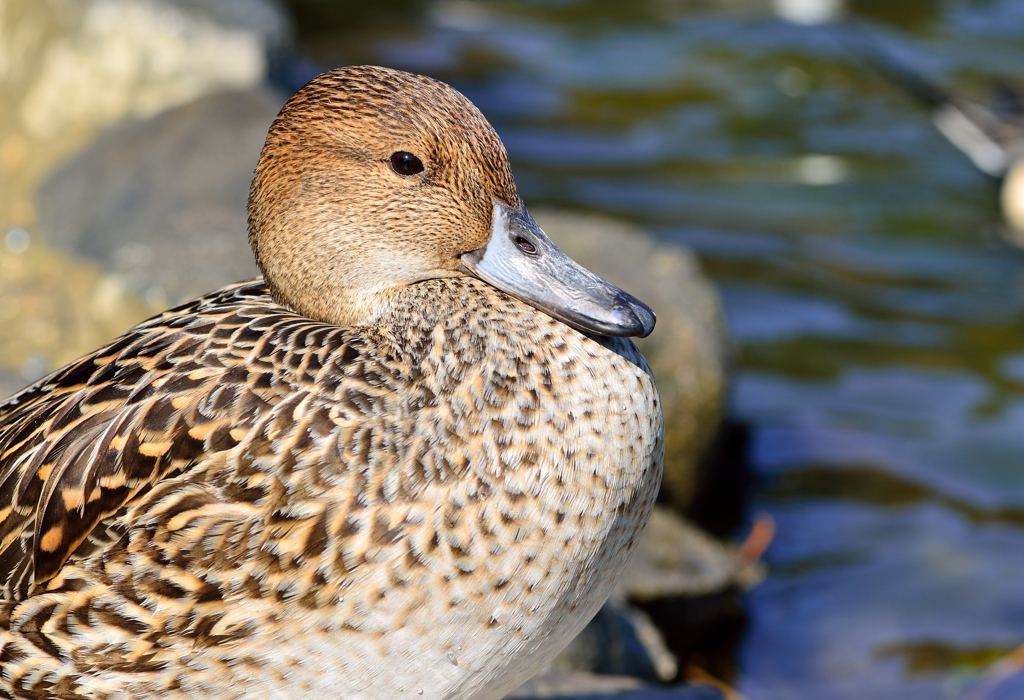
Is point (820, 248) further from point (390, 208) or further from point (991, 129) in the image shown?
point (390, 208)

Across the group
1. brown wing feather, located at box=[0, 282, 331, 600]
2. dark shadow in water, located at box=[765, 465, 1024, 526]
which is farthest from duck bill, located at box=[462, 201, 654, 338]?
dark shadow in water, located at box=[765, 465, 1024, 526]

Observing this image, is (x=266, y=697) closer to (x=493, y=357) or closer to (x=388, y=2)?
(x=493, y=357)

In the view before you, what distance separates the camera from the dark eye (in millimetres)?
2455

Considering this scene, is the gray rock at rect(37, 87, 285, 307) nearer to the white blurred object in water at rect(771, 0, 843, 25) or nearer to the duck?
the duck

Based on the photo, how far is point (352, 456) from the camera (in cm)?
222

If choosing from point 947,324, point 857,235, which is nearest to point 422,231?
point 947,324

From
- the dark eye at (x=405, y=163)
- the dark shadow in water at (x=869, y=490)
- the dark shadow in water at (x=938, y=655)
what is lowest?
the dark shadow in water at (x=938, y=655)

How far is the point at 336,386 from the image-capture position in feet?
7.50

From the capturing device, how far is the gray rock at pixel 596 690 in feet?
11.0

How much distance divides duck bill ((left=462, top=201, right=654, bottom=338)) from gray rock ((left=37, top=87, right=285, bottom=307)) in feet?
8.04

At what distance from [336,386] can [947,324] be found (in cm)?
613

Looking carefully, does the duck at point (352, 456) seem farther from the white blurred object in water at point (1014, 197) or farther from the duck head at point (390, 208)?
the white blurred object in water at point (1014, 197)

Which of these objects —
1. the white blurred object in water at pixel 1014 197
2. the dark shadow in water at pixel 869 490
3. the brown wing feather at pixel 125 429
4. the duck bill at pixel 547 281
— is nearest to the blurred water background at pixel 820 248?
the dark shadow in water at pixel 869 490

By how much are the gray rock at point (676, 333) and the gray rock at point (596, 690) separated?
1.69 metres
